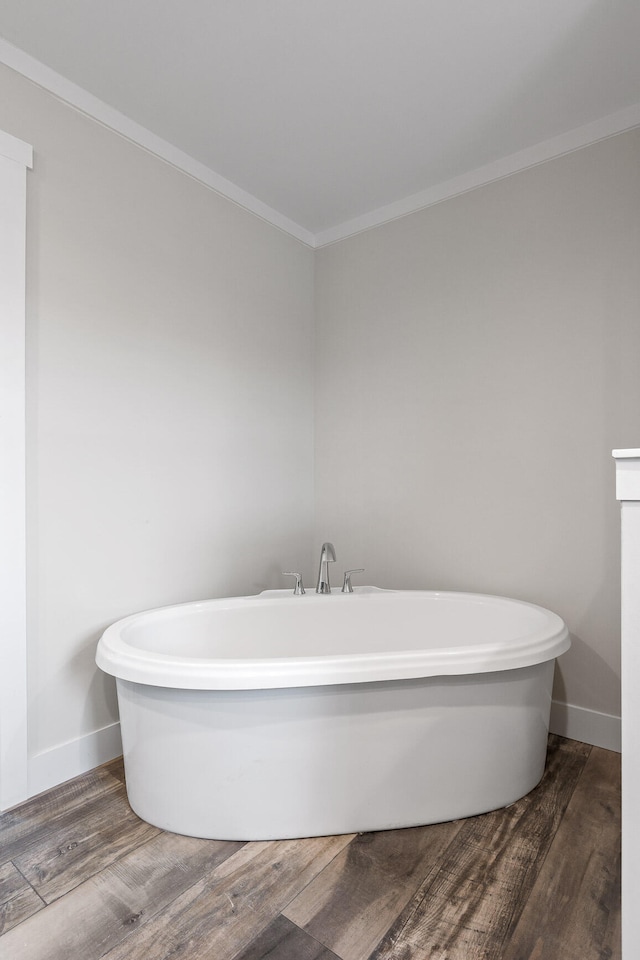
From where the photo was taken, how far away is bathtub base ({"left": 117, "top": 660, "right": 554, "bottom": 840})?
1.53 m

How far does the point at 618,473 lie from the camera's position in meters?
0.84

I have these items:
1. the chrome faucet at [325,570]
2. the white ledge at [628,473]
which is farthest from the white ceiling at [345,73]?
the chrome faucet at [325,570]

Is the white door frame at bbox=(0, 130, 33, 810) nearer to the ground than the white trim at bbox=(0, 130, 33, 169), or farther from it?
nearer to the ground

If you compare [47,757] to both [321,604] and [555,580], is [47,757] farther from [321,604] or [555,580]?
[555,580]

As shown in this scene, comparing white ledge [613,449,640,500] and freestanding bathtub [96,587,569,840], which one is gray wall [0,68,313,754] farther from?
white ledge [613,449,640,500]

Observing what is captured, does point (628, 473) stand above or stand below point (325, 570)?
above

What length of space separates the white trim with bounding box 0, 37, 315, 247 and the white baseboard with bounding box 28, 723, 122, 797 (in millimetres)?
2280

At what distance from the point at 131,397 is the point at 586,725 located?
2.24m

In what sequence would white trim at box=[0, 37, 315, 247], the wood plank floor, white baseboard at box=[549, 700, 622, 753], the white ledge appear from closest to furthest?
the white ledge < the wood plank floor < white trim at box=[0, 37, 315, 247] < white baseboard at box=[549, 700, 622, 753]

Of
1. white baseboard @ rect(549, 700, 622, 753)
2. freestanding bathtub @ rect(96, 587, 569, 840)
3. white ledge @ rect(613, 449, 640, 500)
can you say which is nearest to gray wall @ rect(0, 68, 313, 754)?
freestanding bathtub @ rect(96, 587, 569, 840)

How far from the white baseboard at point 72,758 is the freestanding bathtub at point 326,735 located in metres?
0.36

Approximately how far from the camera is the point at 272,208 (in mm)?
2791

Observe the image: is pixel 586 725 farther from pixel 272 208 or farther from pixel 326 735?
pixel 272 208

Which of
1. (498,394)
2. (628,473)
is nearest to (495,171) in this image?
(498,394)
